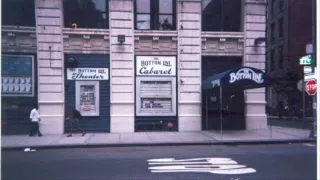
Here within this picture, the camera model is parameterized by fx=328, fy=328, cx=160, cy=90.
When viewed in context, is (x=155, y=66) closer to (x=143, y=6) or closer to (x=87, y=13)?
(x=143, y=6)

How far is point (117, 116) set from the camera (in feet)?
57.1

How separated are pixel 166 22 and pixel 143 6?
1541 mm

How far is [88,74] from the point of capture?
17.5m

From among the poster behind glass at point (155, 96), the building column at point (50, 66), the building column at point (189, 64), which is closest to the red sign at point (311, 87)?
the building column at point (189, 64)

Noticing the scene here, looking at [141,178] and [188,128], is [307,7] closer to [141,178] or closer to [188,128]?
[188,128]

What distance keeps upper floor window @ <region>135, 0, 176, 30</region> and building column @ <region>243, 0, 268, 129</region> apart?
13.6 ft

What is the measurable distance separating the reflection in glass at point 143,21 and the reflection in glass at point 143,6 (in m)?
0.28

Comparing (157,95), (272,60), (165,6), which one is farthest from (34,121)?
(272,60)

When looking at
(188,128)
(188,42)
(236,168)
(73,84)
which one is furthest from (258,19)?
(236,168)

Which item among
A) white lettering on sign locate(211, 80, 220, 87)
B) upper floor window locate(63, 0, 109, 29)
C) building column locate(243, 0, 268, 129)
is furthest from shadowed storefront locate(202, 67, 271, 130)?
upper floor window locate(63, 0, 109, 29)

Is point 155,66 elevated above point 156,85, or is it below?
above

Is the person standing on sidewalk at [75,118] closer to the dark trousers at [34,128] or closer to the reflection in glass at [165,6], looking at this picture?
the dark trousers at [34,128]

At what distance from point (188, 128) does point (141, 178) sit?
10.5 meters

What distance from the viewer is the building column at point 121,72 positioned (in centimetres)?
1741
